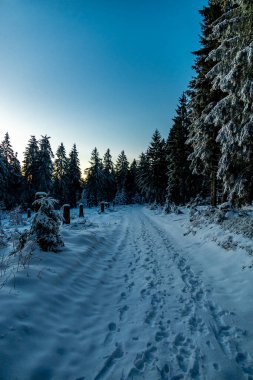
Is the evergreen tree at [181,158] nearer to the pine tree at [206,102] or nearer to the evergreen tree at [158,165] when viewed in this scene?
the evergreen tree at [158,165]

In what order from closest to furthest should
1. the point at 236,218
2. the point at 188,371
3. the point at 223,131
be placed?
the point at 188,371, the point at 236,218, the point at 223,131

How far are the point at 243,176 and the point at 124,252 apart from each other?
7.30 m

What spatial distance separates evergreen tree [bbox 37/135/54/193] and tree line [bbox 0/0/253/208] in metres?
0.17

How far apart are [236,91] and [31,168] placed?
127 feet

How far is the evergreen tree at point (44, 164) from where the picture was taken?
40062 millimetres

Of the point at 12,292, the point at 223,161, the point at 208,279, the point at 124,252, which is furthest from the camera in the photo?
the point at 223,161

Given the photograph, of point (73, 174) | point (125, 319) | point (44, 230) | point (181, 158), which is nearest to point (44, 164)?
point (73, 174)

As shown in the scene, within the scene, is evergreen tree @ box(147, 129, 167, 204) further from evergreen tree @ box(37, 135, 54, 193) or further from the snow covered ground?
the snow covered ground

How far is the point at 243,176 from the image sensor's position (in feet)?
37.5

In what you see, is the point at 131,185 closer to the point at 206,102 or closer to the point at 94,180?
the point at 94,180

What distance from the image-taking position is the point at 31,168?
41.0m

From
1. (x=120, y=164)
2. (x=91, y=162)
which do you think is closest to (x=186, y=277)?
(x=91, y=162)

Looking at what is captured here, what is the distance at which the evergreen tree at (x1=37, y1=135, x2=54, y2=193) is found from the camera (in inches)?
1577

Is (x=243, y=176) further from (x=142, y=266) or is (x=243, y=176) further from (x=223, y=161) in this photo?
(x=142, y=266)
